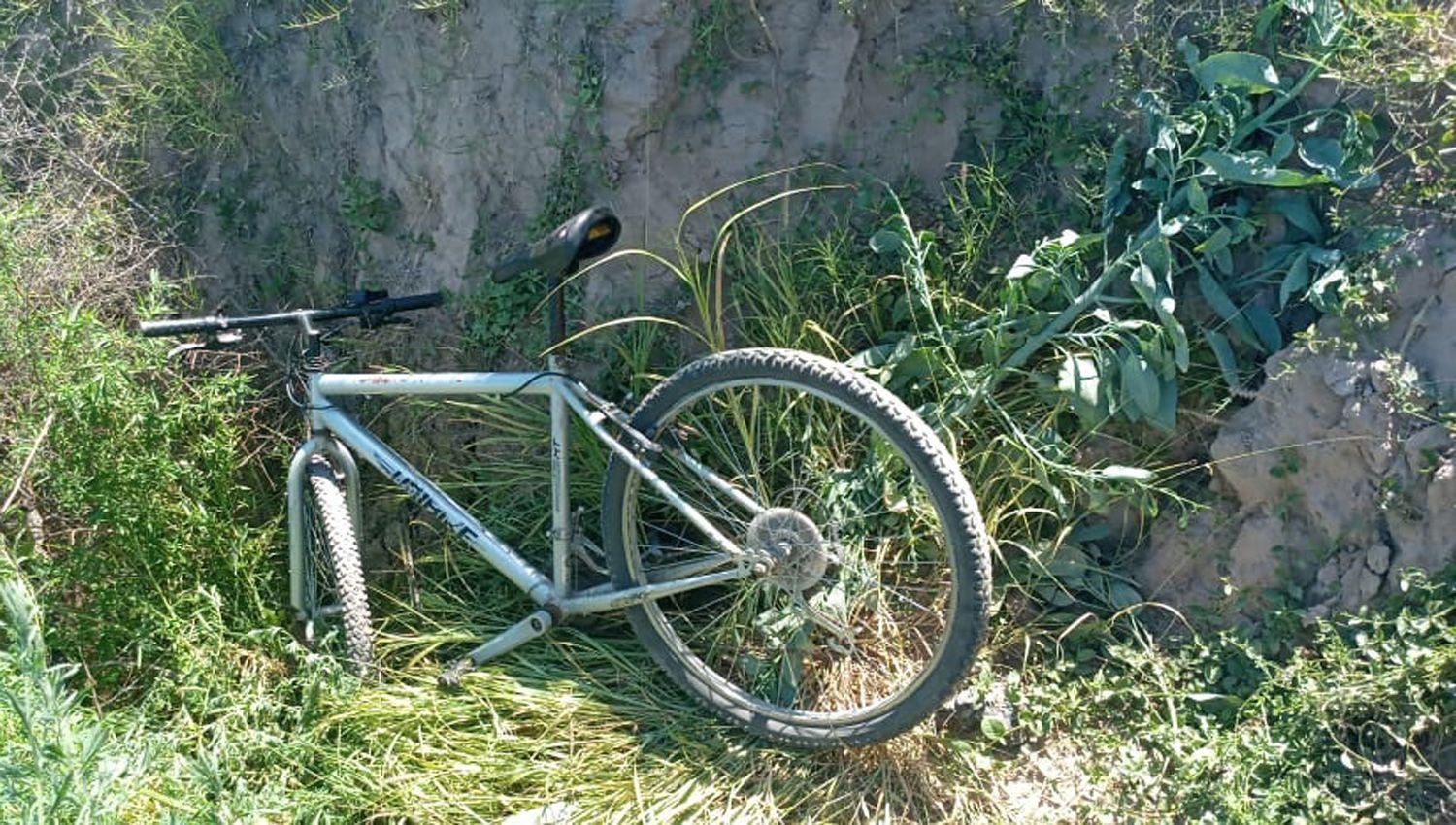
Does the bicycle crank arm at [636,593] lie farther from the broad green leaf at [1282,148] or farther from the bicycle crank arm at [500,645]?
the broad green leaf at [1282,148]

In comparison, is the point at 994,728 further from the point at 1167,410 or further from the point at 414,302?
the point at 414,302

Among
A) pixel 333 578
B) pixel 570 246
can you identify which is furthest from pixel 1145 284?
pixel 333 578

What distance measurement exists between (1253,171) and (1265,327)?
0.39m

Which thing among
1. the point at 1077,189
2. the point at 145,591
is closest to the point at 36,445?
the point at 145,591

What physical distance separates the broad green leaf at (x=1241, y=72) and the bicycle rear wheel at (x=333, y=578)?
2613 millimetres

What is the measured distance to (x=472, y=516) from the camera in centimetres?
419

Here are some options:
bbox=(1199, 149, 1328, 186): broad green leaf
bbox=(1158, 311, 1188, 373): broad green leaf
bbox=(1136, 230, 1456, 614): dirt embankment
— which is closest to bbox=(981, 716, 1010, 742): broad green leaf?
bbox=(1136, 230, 1456, 614): dirt embankment

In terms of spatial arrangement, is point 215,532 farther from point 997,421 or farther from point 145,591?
point 997,421

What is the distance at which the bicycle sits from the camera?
350 centimetres

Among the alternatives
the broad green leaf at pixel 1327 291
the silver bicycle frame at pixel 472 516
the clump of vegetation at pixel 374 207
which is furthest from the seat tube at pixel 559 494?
the broad green leaf at pixel 1327 291

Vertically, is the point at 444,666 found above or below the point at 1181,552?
below

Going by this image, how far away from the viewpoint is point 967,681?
3.64m

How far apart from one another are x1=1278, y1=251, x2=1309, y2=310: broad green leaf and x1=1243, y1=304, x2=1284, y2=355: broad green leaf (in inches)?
2.3

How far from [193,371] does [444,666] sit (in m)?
1.34
